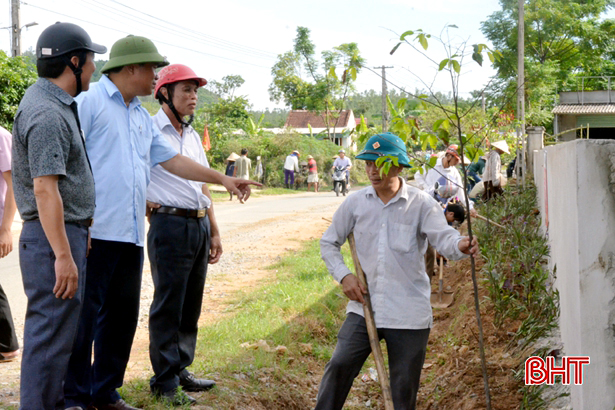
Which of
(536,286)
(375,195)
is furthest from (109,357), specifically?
(536,286)

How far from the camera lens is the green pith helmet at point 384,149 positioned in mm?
3740

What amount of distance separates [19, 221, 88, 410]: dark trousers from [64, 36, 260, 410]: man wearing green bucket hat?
1.31ft

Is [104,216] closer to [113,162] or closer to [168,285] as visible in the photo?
[113,162]

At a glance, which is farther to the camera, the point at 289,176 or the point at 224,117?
the point at 224,117

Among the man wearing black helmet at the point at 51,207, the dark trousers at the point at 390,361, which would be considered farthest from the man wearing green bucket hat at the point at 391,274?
the man wearing black helmet at the point at 51,207

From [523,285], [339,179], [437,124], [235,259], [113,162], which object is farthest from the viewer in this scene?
[339,179]

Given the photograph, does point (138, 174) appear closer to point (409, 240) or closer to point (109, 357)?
point (109, 357)

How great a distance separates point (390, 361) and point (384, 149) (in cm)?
117

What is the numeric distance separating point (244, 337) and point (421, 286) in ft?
9.14

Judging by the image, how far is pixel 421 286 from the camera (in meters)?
3.69

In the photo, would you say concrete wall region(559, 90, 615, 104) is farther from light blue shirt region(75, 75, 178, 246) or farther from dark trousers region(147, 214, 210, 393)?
light blue shirt region(75, 75, 178, 246)

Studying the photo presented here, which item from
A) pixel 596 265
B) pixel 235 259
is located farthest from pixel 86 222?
pixel 235 259

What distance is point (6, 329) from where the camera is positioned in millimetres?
5070

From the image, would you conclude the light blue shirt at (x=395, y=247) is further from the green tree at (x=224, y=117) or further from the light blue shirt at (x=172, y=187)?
the green tree at (x=224, y=117)
